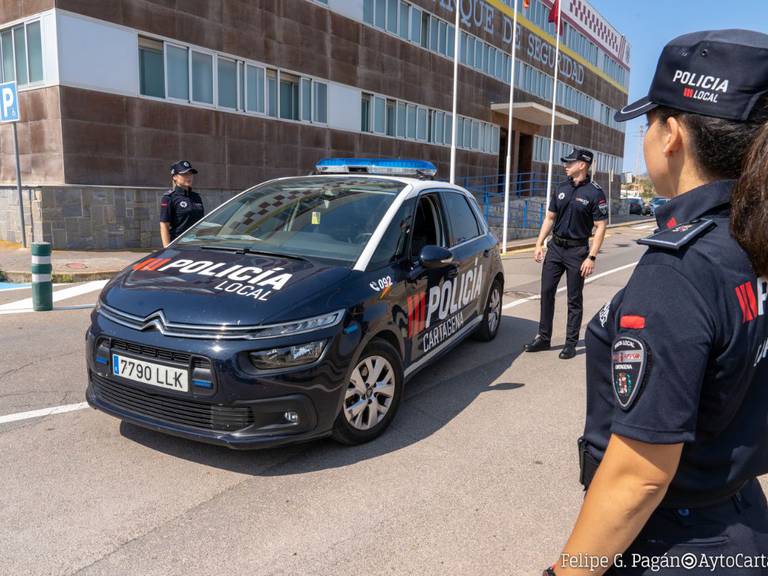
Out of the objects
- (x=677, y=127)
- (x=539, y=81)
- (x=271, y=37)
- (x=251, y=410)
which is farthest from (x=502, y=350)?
(x=539, y=81)

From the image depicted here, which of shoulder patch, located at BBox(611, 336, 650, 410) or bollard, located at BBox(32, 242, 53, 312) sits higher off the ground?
shoulder patch, located at BBox(611, 336, 650, 410)

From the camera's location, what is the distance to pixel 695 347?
1149 mm

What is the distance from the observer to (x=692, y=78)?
1253 mm

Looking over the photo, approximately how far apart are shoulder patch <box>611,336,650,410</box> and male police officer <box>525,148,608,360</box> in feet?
16.9

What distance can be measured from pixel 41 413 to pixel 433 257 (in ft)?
9.82

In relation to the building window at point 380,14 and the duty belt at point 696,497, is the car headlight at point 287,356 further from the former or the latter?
the building window at point 380,14

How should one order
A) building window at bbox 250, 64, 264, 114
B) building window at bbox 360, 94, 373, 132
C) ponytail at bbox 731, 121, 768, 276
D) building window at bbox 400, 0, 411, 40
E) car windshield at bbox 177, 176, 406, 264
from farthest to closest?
building window at bbox 400, 0, 411, 40 → building window at bbox 360, 94, 373, 132 → building window at bbox 250, 64, 264, 114 → car windshield at bbox 177, 176, 406, 264 → ponytail at bbox 731, 121, 768, 276

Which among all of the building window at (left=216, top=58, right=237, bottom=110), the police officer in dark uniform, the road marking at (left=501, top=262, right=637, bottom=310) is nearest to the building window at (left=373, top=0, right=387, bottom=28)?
the building window at (left=216, top=58, right=237, bottom=110)

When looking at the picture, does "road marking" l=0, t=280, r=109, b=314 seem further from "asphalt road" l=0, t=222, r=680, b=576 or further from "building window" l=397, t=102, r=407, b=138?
"building window" l=397, t=102, r=407, b=138

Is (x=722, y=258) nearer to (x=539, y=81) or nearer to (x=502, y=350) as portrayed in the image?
(x=502, y=350)

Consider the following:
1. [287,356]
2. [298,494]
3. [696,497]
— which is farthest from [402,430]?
[696,497]

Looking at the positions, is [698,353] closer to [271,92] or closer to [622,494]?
[622,494]

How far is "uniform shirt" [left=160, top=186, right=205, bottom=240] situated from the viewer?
7.08 metres

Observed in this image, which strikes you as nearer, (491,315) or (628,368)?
(628,368)
